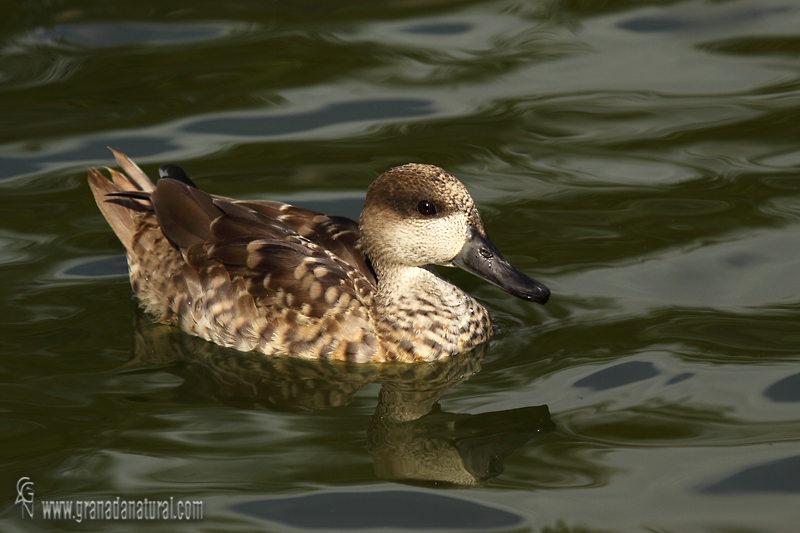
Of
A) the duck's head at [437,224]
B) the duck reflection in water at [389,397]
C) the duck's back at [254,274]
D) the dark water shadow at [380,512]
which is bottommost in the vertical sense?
the dark water shadow at [380,512]

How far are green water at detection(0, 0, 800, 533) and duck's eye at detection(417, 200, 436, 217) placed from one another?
35.9 inches

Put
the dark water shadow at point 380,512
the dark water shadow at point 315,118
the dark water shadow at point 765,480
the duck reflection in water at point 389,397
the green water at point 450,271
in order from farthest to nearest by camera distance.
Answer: the dark water shadow at point 315,118 → the duck reflection in water at point 389,397 → the green water at point 450,271 → the dark water shadow at point 765,480 → the dark water shadow at point 380,512

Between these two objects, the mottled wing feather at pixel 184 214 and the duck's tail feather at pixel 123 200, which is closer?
the mottled wing feather at pixel 184 214

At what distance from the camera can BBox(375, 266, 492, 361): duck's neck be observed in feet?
20.6

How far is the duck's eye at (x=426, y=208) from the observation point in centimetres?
609

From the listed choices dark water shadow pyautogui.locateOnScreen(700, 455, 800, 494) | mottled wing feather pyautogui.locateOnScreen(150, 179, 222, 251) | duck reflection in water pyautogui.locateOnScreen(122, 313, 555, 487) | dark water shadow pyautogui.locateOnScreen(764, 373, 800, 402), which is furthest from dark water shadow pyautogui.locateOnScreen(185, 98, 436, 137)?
dark water shadow pyautogui.locateOnScreen(700, 455, 800, 494)

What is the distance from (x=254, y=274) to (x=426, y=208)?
3.77 ft

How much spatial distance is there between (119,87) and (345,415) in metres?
5.53

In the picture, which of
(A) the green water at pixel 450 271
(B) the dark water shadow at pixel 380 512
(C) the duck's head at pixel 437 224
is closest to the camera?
(B) the dark water shadow at pixel 380 512

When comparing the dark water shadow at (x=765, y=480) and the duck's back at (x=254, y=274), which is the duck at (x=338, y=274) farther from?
the dark water shadow at (x=765, y=480)

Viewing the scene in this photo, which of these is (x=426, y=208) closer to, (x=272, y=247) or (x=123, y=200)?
(x=272, y=247)

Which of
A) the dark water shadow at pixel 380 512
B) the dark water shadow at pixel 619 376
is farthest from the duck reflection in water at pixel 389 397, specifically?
the dark water shadow at pixel 619 376

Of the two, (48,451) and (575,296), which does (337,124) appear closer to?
(575,296)

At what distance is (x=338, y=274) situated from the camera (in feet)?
21.1
